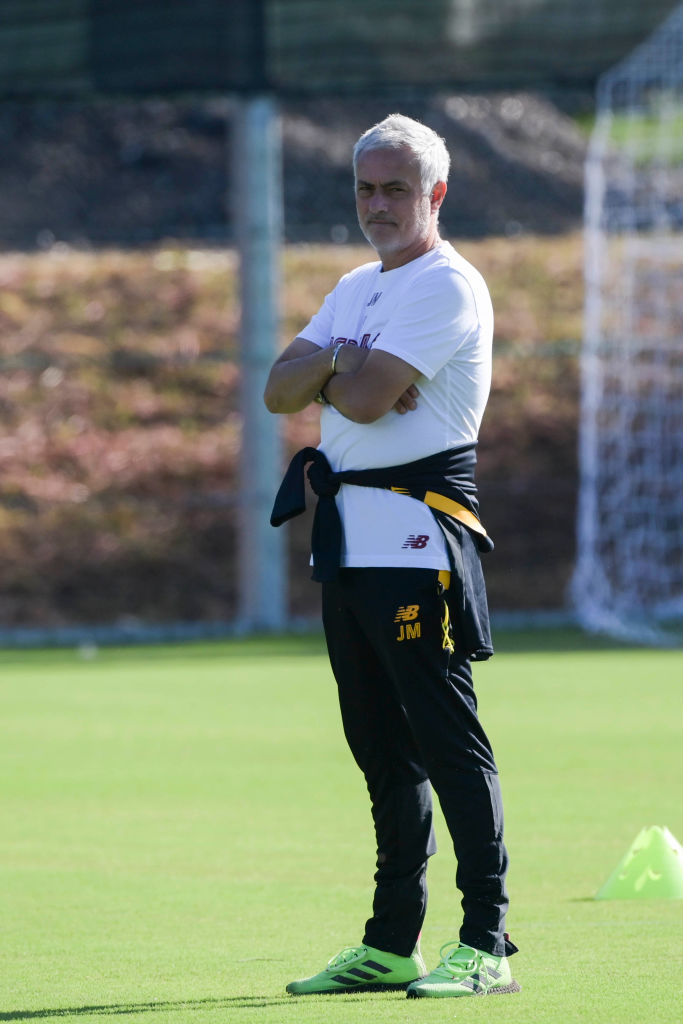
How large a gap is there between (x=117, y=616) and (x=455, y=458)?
36.2 feet

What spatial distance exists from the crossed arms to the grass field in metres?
1.20

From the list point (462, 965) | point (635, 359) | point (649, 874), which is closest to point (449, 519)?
point (462, 965)

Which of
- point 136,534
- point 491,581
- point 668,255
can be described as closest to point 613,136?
point 668,255

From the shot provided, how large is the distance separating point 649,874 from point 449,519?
1429 millimetres

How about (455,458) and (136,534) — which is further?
(136,534)

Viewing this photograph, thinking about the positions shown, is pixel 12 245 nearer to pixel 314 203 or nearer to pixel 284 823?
pixel 314 203

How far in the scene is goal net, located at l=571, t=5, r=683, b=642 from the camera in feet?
39.6

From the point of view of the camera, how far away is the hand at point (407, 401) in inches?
140

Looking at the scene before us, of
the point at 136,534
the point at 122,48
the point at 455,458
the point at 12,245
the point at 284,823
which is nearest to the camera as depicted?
the point at 455,458

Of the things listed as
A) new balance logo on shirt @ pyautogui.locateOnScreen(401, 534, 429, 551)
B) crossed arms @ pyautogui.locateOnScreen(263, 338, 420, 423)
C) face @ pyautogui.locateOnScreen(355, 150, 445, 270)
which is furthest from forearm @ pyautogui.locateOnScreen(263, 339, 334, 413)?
new balance logo on shirt @ pyautogui.locateOnScreen(401, 534, 429, 551)

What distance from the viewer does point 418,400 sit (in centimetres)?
359

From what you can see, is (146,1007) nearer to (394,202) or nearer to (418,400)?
(418,400)

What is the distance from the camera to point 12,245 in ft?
55.3

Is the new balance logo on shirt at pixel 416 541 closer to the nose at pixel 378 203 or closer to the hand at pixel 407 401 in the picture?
the hand at pixel 407 401
